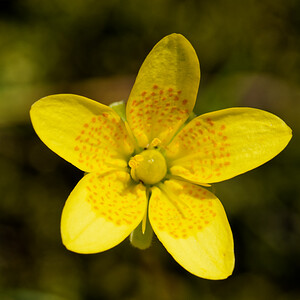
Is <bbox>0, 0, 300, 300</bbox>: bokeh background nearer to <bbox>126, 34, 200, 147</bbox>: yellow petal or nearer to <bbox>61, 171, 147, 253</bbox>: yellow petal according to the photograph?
<bbox>126, 34, 200, 147</bbox>: yellow petal

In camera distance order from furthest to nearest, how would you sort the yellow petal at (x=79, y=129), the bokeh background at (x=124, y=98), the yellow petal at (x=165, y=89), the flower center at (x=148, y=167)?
the bokeh background at (x=124, y=98)
the flower center at (x=148, y=167)
the yellow petal at (x=165, y=89)
the yellow petal at (x=79, y=129)

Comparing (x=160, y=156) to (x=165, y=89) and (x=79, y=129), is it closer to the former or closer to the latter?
(x=165, y=89)

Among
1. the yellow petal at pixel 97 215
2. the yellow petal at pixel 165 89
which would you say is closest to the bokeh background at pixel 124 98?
the yellow petal at pixel 165 89

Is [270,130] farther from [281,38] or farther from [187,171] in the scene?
[281,38]

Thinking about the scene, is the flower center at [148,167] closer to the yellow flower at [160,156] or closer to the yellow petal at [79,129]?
the yellow flower at [160,156]

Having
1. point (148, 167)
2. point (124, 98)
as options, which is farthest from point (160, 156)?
point (124, 98)

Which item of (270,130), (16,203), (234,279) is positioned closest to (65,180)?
(16,203)
